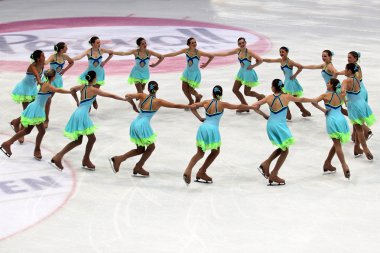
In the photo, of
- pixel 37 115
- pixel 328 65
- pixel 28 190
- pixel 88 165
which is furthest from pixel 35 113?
pixel 328 65

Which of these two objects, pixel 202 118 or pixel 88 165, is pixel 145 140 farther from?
pixel 88 165

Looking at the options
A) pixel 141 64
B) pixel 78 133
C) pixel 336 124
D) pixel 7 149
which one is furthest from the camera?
pixel 141 64

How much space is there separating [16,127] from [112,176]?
9.88 ft

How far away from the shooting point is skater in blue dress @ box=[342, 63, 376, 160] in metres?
15.2

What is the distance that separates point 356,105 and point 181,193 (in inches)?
152

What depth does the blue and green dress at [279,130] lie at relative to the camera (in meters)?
→ 14.0

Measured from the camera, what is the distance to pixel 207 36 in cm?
2650

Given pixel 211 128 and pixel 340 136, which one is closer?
pixel 211 128

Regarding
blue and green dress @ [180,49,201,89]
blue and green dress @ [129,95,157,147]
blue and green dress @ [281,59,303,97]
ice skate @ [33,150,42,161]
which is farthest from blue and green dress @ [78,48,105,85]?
blue and green dress @ [129,95,157,147]

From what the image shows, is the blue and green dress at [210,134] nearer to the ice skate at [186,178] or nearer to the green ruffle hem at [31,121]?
the ice skate at [186,178]

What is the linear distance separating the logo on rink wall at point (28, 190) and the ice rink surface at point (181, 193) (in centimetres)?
2

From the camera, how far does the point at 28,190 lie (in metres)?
13.9

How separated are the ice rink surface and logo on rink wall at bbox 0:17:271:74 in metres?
1.69

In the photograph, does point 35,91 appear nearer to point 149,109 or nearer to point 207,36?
point 149,109
